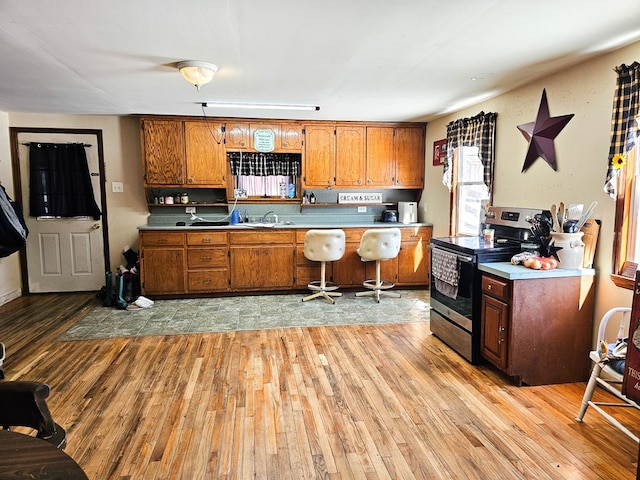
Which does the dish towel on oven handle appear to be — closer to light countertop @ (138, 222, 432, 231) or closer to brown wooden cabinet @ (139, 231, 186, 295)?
light countertop @ (138, 222, 432, 231)

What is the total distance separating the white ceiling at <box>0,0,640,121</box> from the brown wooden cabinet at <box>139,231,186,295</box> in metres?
1.61

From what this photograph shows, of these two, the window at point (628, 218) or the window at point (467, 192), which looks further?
the window at point (467, 192)

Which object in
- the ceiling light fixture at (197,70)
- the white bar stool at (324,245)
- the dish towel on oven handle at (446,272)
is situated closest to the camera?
the ceiling light fixture at (197,70)

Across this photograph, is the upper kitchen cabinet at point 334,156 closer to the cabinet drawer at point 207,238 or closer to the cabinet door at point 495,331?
the cabinet drawer at point 207,238

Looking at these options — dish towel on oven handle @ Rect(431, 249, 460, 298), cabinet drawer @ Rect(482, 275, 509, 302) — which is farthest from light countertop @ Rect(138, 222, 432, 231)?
cabinet drawer @ Rect(482, 275, 509, 302)

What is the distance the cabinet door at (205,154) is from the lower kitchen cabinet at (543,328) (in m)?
3.64

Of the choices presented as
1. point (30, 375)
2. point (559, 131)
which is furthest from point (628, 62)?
point (30, 375)

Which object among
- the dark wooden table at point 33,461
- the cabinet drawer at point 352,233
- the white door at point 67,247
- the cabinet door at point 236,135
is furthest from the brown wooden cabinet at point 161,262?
the dark wooden table at point 33,461

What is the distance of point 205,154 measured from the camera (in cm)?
513

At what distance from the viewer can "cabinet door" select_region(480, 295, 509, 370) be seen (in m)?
2.79

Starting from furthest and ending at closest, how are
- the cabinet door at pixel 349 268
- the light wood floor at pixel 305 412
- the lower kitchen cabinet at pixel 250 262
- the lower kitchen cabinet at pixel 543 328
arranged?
the cabinet door at pixel 349 268 → the lower kitchen cabinet at pixel 250 262 → the lower kitchen cabinet at pixel 543 328 → the light wood floor at pixel 305 412

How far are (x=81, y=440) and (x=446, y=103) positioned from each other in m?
4.27

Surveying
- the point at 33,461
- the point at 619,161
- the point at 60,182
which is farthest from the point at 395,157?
the point at 33,461

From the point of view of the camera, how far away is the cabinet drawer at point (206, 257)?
4.96 metres
